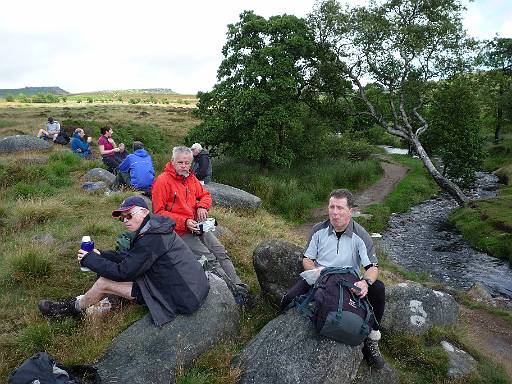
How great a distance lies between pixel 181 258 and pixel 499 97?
46021 millimetres

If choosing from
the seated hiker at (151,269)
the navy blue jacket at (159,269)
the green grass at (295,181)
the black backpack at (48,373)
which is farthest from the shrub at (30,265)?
the green grass at (295,181)

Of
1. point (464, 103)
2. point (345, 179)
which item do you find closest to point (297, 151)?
point (345, 179)

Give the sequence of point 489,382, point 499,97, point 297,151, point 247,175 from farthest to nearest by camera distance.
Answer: point 499,97
point 297,151
point 247,175
point 489,382

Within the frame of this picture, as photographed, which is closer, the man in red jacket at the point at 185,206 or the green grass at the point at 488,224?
the man in red jacket at the point at 185,206

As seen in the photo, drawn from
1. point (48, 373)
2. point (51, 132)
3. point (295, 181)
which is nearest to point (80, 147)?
point (51, 132)

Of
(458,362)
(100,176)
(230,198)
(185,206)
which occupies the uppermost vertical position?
(185,206)

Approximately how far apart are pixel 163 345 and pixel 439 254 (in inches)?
625

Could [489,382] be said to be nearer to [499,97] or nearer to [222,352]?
[222,352]

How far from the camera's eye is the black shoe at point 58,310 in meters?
6.38

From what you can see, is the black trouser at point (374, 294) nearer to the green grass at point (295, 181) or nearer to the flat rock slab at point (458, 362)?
the flat rock slab at point (458, 362)

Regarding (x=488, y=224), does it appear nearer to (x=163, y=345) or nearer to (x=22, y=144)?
(x=163, y=345)

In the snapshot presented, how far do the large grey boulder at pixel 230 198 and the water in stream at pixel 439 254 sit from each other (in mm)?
6451

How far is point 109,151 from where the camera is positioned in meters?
17.6

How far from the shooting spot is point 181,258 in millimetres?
5781
